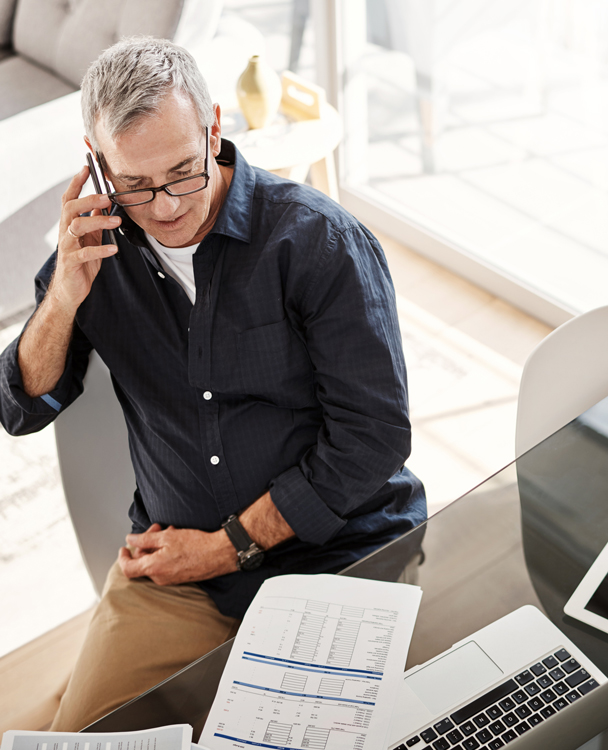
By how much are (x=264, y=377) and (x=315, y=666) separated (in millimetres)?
479

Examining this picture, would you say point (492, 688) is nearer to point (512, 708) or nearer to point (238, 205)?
point (512, 708)

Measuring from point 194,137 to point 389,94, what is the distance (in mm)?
1786

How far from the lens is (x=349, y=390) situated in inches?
45.6

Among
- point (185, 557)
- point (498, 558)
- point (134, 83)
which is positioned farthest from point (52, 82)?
point (498, 558)

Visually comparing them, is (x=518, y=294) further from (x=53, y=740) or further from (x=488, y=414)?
(x=53, y=740)

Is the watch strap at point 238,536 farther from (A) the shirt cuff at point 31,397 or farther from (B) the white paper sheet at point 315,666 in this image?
(A) the shirt cuff at point 31,397

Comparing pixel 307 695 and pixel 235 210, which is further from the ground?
pixel 235 210

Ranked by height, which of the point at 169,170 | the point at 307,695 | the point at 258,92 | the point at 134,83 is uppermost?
the point at 134,83

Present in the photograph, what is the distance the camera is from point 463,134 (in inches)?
98.3

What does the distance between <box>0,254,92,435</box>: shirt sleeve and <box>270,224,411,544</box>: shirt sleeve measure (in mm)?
404

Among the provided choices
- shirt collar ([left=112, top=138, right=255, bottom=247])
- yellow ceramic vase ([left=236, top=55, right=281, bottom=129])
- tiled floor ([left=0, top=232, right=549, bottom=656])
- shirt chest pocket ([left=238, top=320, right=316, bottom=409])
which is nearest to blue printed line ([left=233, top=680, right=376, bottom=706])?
shirt chest pocket ([left=238, top=320, right=316, bottom=409])

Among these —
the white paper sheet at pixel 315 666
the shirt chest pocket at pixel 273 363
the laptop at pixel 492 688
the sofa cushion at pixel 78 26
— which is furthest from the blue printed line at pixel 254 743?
the sofa cushion at pixel 78 26

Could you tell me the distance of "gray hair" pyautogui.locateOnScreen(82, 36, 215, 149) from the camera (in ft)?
3.40

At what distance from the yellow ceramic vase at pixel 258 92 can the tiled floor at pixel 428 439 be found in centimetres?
75
